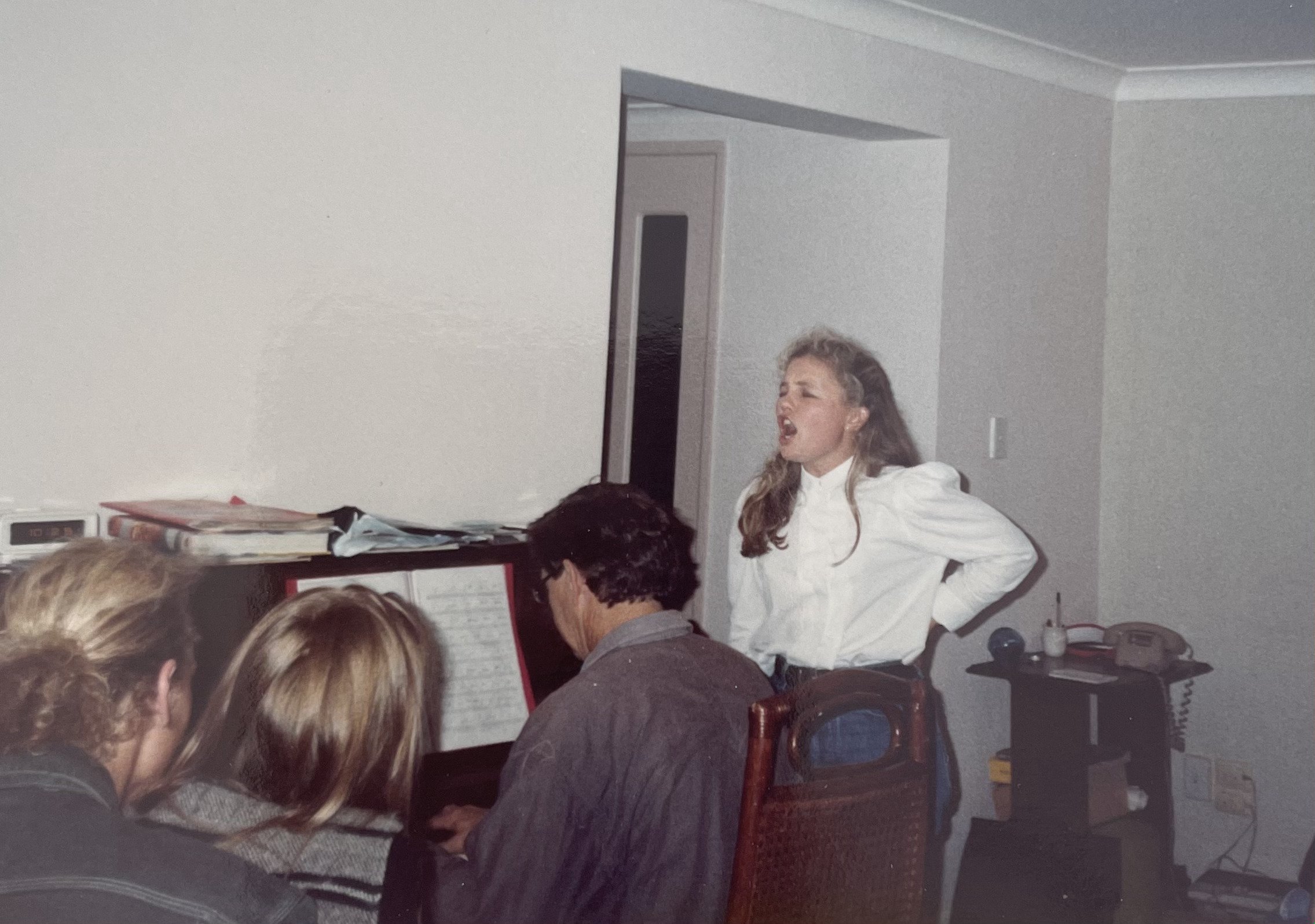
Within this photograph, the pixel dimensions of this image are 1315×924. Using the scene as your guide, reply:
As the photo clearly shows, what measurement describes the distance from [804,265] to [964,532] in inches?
31.2

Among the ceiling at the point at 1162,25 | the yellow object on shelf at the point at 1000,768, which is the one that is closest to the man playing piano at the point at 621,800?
the yellow object on shelf at the point at 1000,768

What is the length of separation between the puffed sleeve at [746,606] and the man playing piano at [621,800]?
2.49 feet

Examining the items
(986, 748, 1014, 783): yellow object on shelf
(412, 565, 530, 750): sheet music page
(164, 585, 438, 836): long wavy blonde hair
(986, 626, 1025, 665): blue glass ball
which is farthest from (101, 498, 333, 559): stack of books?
(986, 748, 1014, 783): yellow object on shelf

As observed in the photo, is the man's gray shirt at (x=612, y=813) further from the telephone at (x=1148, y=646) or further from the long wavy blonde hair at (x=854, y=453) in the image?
the telephone at (x=1148, y=646)

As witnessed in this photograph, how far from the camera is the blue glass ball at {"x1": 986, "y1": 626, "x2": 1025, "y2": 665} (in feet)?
8.46

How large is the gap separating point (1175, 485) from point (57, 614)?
2.32 m

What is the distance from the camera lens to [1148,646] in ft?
8.41

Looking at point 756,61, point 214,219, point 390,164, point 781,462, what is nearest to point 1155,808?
point 781,462

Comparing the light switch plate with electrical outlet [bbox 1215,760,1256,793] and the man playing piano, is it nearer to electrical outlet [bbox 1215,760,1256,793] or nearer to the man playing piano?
electrical outlet [bbox 1215,760,1256,793]

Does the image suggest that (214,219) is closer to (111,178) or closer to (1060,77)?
(111,178)

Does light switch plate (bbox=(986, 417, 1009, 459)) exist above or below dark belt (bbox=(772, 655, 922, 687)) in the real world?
above

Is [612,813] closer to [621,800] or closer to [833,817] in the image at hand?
[621,800]

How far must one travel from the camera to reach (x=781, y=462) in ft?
7.57

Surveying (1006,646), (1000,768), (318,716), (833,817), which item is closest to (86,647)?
(318,716)
